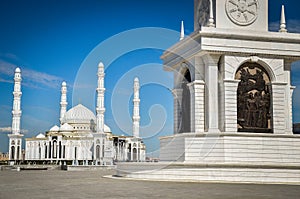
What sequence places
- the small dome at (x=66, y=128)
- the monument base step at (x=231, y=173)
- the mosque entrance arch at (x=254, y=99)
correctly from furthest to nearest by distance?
the small dome at (x=66, y=128), the mosque entrance arch at (x=254, y=99), the monument base step at (x=231, y=173)

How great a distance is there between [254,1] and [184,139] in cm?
724

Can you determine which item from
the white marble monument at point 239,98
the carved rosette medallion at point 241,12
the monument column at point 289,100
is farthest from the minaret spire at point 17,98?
the monument column at point 289,100

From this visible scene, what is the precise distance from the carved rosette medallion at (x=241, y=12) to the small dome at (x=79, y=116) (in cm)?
6234

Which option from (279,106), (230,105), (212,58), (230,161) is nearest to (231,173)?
(230,161)

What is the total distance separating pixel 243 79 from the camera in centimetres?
1997

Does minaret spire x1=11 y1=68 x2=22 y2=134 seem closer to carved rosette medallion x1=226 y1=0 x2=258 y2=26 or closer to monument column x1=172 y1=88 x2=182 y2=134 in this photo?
monument column x1=172 y1=88 x2=182 y2=134

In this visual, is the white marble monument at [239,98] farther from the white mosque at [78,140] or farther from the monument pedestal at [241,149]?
the white mosque at [78,140]

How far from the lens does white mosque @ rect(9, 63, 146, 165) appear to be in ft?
219

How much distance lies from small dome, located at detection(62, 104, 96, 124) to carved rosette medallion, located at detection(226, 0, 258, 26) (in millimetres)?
62342

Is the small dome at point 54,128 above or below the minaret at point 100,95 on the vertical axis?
below

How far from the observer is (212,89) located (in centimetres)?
1977

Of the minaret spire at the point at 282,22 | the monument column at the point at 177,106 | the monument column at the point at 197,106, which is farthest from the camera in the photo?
the monument column at the point at 177,106

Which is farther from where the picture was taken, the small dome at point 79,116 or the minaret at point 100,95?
the small dome at point 79,116

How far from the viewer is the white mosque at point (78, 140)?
6675cm
